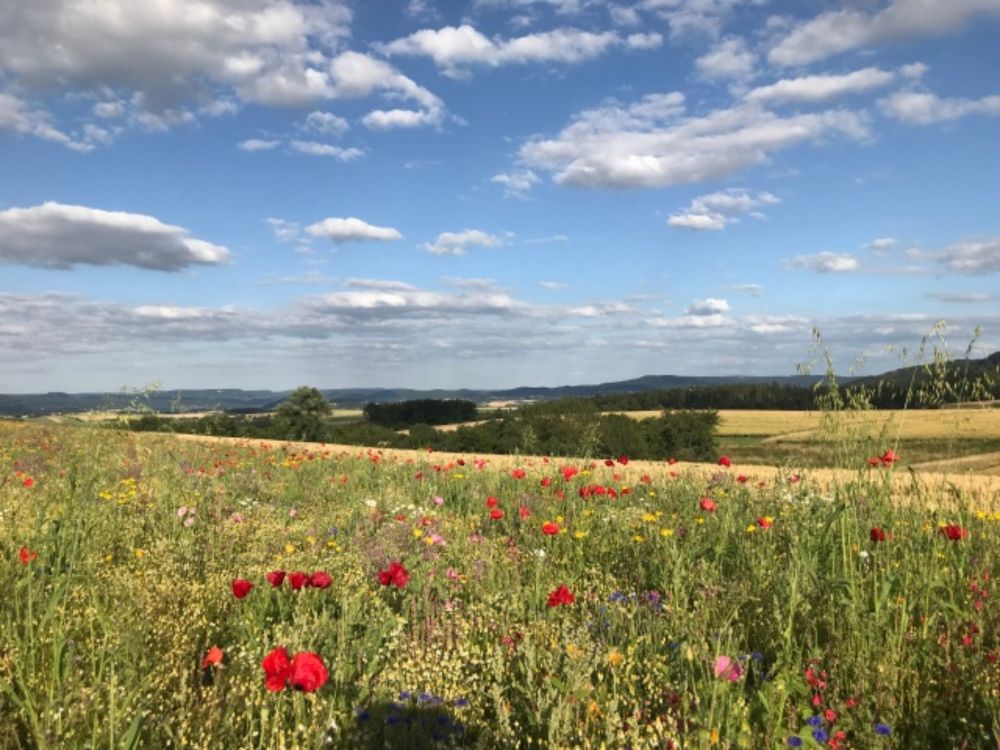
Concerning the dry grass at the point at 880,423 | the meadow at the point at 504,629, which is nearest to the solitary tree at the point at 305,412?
the dry grass at the point at 880,423

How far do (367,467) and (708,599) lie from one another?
8.37 meters

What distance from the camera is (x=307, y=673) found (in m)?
2.38

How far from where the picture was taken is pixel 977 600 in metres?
3.87

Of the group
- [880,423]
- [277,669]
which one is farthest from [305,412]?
[277,669]

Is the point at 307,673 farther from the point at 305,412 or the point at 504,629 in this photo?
the point at 305,412

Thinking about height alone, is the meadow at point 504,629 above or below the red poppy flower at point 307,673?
below

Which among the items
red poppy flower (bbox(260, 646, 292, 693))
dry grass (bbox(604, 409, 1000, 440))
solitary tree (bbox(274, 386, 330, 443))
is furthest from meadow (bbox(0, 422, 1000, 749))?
solitary tree (bbox(274, 386, 330, 443))

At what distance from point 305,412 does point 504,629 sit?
56363 mm

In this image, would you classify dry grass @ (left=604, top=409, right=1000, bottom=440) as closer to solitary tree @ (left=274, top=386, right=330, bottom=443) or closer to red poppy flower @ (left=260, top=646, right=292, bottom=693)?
red poppy flower @ (left=260, top=646, right=292, bottom=693)

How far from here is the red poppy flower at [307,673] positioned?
236 centimetres

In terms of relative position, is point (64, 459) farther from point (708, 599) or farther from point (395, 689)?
point (708, 599)

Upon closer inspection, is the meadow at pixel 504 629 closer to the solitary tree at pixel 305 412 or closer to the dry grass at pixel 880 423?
the dry grass at pixel 880 423

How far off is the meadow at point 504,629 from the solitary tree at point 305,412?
49.2 meters

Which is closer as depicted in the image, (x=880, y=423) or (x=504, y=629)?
(x=504, y=629)
